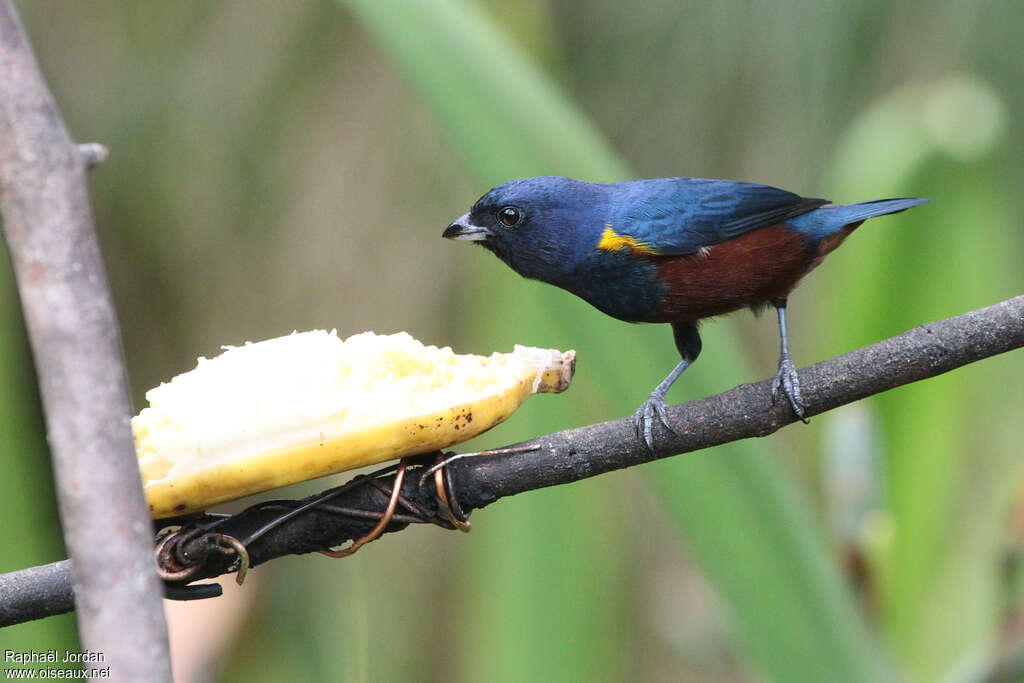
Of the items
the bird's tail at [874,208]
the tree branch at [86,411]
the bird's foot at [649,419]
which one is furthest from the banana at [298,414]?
the bird's tail at [874,208]

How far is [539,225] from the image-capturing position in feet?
5.76

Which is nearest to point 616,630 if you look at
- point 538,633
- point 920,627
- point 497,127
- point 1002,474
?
point 538,633

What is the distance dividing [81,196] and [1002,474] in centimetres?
252

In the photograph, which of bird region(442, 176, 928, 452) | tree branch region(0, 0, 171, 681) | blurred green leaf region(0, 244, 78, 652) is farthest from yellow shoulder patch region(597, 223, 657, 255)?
tree branch region(0, 0, 171, 681)

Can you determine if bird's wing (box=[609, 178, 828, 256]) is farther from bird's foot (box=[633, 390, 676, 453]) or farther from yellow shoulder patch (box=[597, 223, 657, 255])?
bird's foot (box=[633, 390, 676, 453])

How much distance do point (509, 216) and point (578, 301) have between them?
0.63 feet

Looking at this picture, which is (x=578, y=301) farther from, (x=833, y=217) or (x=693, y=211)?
(x=833, y=217)

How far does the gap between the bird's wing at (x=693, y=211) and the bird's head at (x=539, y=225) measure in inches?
2.2

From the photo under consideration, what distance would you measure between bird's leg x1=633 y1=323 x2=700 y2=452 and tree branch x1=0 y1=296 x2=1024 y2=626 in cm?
2

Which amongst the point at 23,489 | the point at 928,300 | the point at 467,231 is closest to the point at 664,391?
the point at 467,231

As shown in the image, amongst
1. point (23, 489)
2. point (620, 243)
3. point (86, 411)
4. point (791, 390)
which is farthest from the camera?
point (620, 243)

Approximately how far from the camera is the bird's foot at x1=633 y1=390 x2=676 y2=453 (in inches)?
45.7

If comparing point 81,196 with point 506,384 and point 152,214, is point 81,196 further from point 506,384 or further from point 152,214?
point 152,214

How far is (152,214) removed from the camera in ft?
9.29
